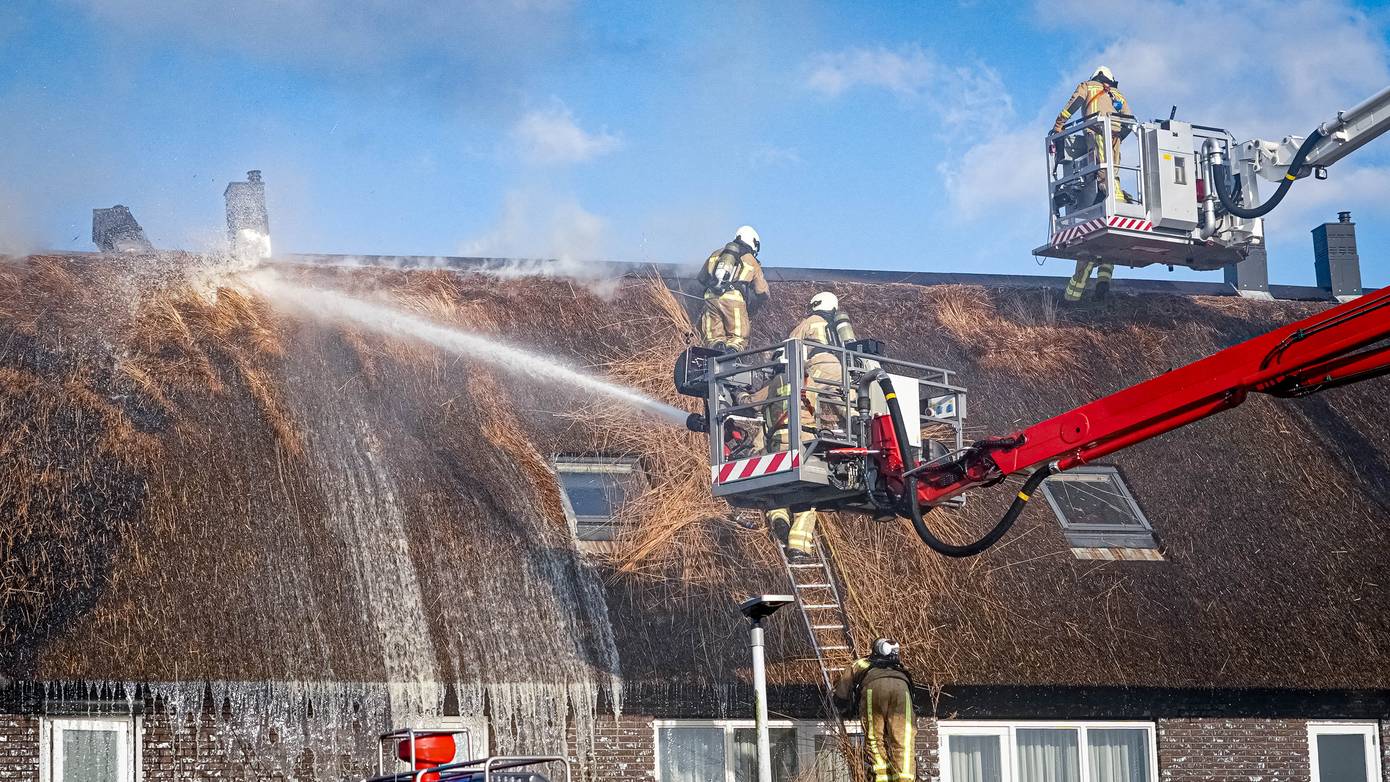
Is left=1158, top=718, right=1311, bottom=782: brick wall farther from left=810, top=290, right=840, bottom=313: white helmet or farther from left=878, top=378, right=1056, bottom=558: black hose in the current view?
left=810, top=290, right=840, bottom=313: white helmet

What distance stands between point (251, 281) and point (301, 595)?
5910 mm

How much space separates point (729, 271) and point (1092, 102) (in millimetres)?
4812

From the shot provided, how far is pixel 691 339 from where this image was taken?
16.8 meters

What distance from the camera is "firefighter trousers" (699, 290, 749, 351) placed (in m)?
15.7

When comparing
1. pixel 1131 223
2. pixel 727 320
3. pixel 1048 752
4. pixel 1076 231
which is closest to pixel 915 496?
pixel 1048 752

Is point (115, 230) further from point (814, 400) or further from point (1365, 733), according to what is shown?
point (1365, 733)

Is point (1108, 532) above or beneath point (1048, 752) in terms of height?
above

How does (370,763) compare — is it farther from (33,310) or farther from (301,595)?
(33,310)

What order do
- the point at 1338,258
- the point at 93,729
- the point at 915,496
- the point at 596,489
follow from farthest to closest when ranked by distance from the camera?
the point at 1338,258
the point at 596,489
the point at 93,729
the point at 915,496

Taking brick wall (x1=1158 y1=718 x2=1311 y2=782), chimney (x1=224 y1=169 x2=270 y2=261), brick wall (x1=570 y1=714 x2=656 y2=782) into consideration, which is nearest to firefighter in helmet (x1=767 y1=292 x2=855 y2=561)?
brick wall (x1=570 y1=714 x2=656 y2=782)

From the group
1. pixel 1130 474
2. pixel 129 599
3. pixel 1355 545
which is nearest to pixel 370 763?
pixel 129 599

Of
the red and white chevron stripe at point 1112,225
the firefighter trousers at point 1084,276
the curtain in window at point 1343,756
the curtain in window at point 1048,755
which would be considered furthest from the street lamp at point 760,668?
the firefighter trousers at point 1084,276

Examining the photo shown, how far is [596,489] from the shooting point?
14844 millimetres

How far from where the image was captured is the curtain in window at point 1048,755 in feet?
45.9
